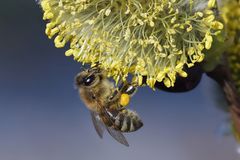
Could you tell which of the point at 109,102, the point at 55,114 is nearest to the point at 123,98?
the point at 109,102

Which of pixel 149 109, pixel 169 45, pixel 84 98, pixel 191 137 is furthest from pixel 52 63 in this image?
pixel 169 45

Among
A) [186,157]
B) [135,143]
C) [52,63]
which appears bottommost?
[186,157]

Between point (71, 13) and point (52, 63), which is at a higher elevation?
point (52, 63)

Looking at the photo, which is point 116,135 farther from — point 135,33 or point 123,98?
point 135,33

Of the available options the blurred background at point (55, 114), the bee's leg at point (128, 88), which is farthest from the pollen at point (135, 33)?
the blurred background at point (55, 114)

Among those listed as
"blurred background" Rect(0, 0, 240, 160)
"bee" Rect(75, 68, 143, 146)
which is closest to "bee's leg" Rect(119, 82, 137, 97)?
"bee" Rect(75, 68, 143, 146)

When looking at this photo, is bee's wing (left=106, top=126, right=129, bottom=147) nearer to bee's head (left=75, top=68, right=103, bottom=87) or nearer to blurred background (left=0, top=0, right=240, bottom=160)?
bee's head (left=75, top=68, right=103, bottom=87)

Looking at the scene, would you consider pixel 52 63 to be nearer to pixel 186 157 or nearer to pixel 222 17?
pixel 186 157

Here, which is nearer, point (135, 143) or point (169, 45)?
point (169, 45)
